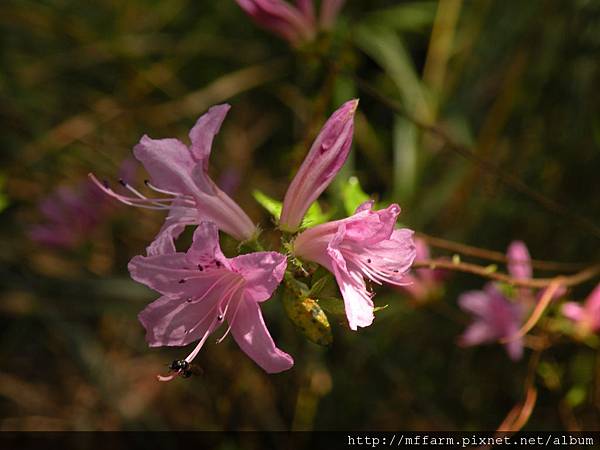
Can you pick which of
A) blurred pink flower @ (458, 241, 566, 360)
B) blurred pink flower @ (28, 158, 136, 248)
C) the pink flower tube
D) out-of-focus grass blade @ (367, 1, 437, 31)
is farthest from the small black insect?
out-of-focus grass blade @ (367, 1, 437, 31)

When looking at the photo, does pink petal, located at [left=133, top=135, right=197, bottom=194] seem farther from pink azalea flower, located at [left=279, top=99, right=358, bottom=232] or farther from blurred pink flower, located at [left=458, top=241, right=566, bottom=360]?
blurred pink flower, located at [left=458, top=241, right=566, bottom=360]

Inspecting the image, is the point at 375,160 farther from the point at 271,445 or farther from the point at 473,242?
the point at 271,445

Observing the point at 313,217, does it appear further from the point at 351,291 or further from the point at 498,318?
the point at 498,318

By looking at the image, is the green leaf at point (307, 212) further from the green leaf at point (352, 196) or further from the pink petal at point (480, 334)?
the pink petal at point (480, 334)

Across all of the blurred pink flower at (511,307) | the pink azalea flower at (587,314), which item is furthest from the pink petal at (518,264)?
the pink azalea flower at (587,314)

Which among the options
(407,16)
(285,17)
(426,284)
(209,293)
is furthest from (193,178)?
(407,16)

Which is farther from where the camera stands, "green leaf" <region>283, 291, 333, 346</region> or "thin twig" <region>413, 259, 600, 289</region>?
"thin twig" <region>413, 259, 600, 289</region>
